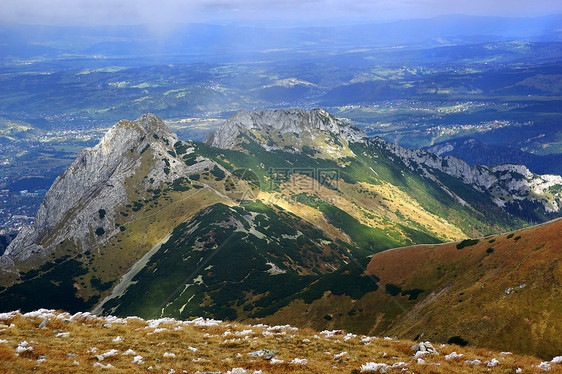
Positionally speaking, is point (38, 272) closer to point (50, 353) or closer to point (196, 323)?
point (196, 323)

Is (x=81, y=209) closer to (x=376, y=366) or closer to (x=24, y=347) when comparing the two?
(x=24, y=347)

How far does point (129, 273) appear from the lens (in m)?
138

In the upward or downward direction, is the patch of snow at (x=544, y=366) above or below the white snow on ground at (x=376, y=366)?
below

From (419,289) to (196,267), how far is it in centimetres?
8601

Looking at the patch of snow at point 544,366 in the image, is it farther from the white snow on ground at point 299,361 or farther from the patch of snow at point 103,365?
the patch of snow at point 103,365

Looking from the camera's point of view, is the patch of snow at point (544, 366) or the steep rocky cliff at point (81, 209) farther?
the steep rocky cliff at point (81, 209)

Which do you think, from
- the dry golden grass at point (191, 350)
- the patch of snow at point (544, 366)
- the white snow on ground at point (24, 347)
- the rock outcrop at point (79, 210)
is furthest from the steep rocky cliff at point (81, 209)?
the patch of snow at point (544, 366)

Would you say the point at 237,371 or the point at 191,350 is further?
the point at 191,350

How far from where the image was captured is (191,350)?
94.9 feet

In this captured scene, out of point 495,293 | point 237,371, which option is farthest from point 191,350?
point 495,293

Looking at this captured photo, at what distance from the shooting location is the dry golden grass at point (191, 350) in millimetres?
23234

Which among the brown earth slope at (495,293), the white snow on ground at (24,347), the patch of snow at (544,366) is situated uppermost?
the white snow on ground at (24,347)

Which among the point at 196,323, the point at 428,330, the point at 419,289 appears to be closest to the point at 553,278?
the point at 428,330

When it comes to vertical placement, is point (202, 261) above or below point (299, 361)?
below
